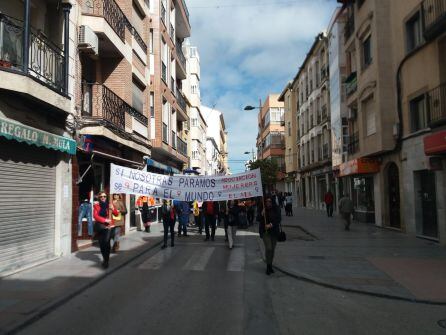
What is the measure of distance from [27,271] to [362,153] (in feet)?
53.4

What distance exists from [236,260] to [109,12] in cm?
961

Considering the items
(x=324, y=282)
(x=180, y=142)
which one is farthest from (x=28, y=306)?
(x=180, y=142)

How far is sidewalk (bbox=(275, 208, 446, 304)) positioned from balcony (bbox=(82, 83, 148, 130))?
7.18m

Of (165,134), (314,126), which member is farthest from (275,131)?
(165,134)

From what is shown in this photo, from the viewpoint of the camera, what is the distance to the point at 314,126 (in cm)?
3819

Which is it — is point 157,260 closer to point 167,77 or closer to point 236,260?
point 236,260

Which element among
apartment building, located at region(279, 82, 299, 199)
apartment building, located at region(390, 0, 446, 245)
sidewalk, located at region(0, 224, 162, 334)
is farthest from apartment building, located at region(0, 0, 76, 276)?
apartment building, located at region(279, 82, 299, 199)

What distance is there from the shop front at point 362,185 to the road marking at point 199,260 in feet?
34.2

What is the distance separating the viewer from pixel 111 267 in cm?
1005

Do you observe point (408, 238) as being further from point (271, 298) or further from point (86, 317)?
point (86, 317)

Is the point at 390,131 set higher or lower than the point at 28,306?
higher

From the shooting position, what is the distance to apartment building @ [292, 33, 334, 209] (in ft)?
112

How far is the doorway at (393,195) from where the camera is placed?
18.8m

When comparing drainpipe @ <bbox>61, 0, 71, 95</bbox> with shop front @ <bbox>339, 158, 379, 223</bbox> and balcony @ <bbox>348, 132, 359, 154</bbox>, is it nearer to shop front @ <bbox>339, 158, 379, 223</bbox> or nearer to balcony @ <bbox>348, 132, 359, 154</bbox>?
shop front @ <bbox>339, 158, 379, 223</bbox>
